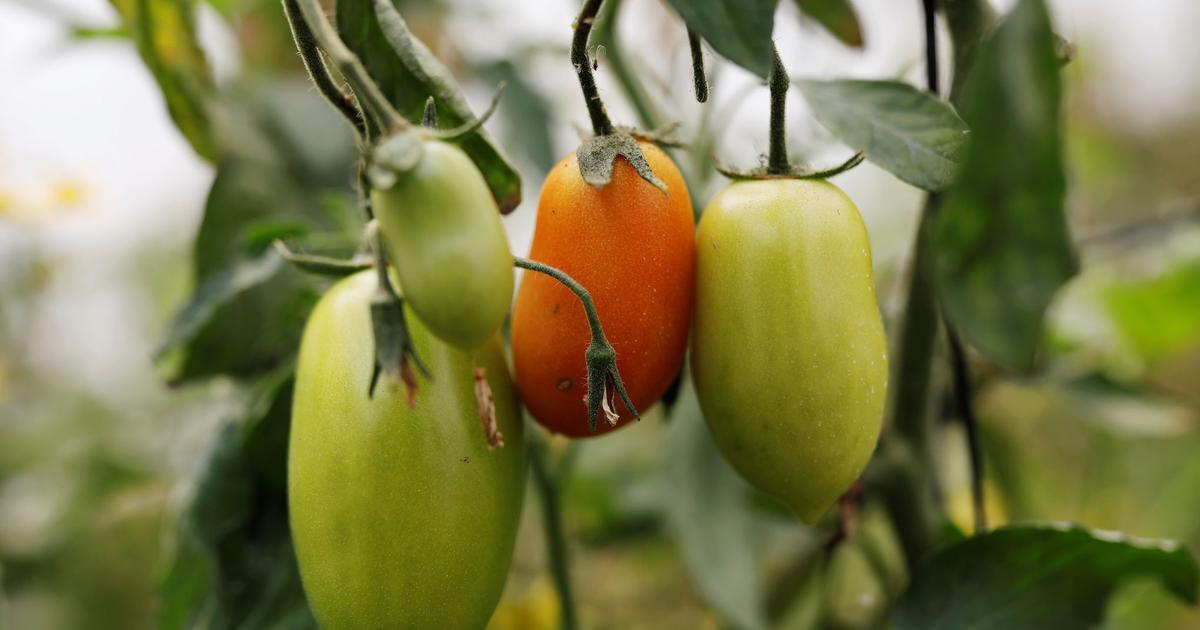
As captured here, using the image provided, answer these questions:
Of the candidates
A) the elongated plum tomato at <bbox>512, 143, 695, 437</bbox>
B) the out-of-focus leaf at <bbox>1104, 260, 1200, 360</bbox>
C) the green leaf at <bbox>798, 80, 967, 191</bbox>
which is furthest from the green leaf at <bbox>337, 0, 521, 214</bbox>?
the out-of-focus leaf at <bbox>1104, 260, 1200, 360</bbox>

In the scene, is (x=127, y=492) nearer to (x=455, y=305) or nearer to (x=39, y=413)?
(x=39, y=413)

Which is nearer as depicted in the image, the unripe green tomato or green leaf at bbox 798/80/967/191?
green leaf at bbox 798/80/967/191

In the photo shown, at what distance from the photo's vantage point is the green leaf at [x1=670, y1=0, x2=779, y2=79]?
289mm

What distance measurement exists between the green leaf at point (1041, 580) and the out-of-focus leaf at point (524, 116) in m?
0.45

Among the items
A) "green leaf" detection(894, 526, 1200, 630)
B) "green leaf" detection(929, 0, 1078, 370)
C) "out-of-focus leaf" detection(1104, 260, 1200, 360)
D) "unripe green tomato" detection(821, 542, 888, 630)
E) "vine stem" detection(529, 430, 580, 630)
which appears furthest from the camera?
"out-of-focus leaf" detection(1104, 260, 1200, 360)

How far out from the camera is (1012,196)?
249 mm

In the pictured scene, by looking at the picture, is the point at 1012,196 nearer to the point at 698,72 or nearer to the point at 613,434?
the point at 698,72

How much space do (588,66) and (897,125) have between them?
4.6 inches

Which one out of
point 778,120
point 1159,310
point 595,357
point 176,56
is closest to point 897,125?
point 778,120

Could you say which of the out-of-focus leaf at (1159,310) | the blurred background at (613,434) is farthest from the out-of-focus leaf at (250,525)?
the out-of-focus leaf at (1159,310)

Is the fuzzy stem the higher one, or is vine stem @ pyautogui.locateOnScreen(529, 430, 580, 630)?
the fuzzy stem

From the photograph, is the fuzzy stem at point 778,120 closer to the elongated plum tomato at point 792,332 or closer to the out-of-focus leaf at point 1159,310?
the elongated plum tomato at point 792,332

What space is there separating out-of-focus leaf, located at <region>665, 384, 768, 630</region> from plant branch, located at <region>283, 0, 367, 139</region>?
31cm

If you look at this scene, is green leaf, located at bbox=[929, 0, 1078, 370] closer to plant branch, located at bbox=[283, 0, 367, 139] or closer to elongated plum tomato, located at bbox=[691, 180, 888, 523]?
elongated plum tomato, located at bbox=[691, 180, 888, 523]
